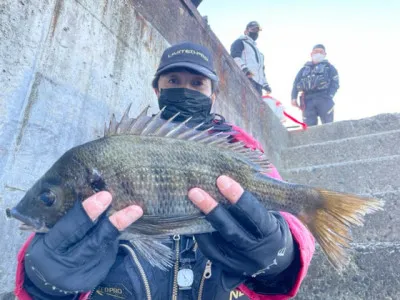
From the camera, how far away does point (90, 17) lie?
122 inches

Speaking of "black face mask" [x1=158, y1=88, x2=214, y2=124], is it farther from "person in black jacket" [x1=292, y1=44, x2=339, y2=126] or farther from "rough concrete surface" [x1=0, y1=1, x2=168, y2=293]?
"person in black jacket" [x1=292, y1=44, x2=339, y2=126]

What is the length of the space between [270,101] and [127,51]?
7.78 metres

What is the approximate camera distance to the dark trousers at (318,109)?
1000cm

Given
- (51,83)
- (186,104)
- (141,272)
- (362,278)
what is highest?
(51,83)

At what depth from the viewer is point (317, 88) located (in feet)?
32.9

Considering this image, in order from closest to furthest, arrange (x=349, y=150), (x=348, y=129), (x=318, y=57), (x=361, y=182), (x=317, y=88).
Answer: (x=361, y=182)
(x=349, y=150)
(x=348, y=129)
(x=317, y=88)
(x=318, y=57)

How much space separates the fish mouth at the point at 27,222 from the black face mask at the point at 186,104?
4.20 ft

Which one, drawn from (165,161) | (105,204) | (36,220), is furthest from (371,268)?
(36,220)

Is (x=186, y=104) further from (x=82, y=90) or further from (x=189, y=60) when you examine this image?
(x=82, y=90)

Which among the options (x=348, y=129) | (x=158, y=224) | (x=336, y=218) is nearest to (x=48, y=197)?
(x=158, y=224)

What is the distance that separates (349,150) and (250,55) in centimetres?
373

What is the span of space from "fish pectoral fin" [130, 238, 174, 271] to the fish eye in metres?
0.51

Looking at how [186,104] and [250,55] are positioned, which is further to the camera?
[250,55]

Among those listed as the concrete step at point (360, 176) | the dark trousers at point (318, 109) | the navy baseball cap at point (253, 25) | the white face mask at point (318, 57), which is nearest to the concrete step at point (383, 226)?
the concrete step at point (360, 176)
